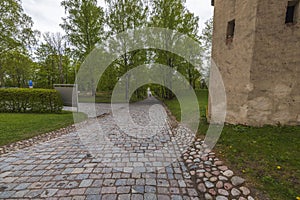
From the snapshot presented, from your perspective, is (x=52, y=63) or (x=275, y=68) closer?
(x=275, y=68)

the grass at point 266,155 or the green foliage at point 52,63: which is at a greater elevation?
the green foliage at point 52,63

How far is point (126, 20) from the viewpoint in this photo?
13.2m

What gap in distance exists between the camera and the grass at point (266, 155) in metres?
1.94

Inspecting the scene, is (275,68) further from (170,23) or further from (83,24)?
(83,24)

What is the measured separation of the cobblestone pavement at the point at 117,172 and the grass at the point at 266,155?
0.87 feet

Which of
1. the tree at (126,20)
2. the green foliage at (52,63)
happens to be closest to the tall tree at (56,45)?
the green foliage at (52,63)

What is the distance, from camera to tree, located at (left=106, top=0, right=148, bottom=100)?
12.9m

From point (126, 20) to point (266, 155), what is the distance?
14.6 metres

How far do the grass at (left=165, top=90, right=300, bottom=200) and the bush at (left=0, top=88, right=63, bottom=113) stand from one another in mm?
8345

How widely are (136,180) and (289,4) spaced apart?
5.82 meters

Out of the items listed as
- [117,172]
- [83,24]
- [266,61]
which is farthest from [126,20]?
[117,172]

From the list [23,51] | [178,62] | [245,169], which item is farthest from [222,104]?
[23,51]

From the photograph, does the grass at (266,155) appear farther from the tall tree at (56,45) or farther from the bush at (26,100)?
the tall tree at (56,45)

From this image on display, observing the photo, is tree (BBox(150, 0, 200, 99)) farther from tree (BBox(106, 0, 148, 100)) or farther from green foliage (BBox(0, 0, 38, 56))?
green foliage (BBox(0, 0, 38, 56))
